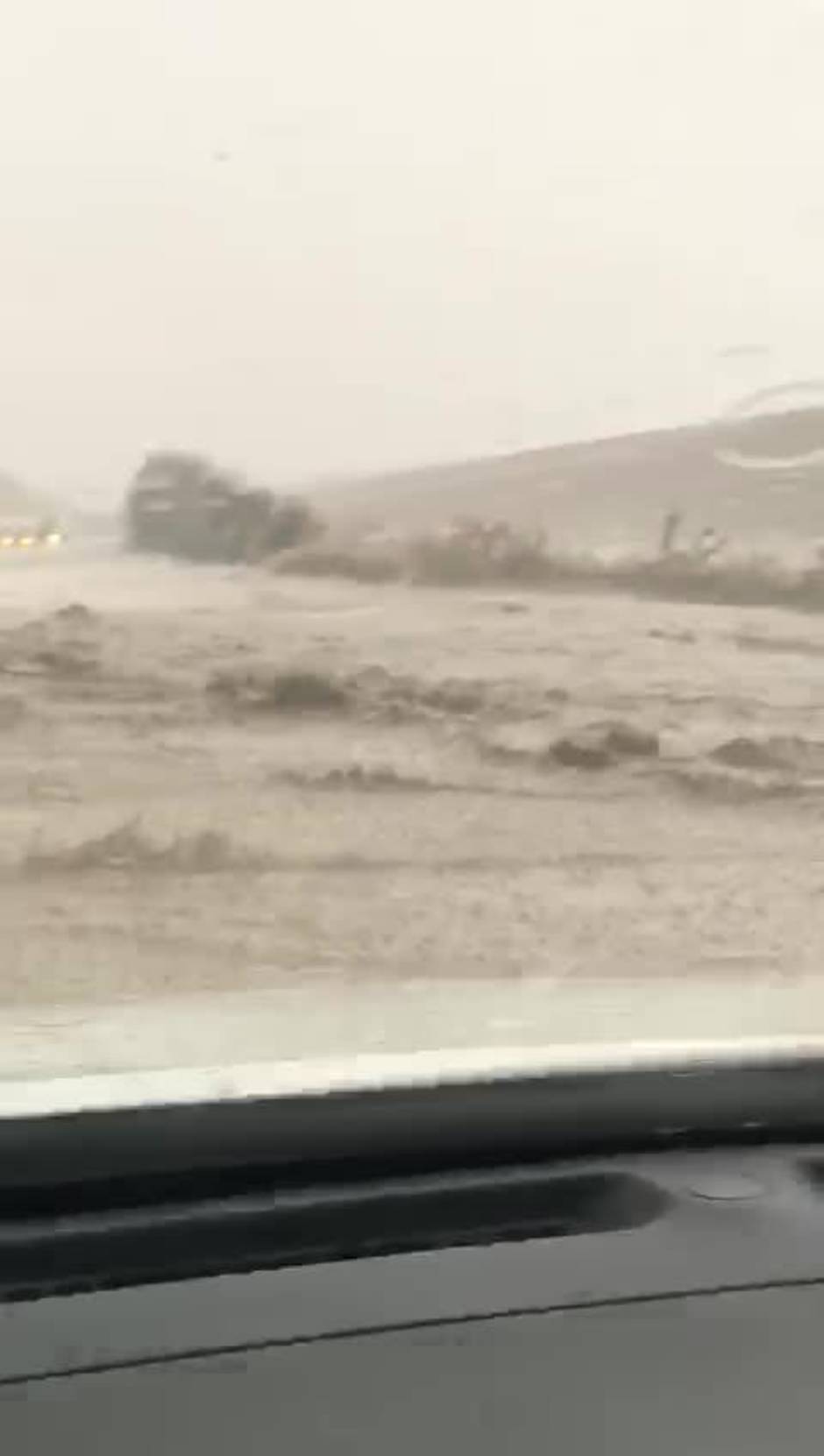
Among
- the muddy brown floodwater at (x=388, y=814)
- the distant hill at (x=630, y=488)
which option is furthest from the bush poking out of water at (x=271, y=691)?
the distant hill at (x=630, y=488)

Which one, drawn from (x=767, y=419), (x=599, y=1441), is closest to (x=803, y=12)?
(x=767, y=419)

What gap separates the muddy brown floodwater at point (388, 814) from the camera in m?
1.21

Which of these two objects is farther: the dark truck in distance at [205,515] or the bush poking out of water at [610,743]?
the bush poking out of water at [610,743]

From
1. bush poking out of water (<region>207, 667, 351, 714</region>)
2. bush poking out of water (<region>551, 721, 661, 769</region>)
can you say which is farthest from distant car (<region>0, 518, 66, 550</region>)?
bush poking out of water (<region>551, 721, 661, 769</region>)

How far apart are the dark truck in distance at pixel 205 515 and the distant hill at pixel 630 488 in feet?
0.12

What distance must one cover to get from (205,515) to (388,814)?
224 mm

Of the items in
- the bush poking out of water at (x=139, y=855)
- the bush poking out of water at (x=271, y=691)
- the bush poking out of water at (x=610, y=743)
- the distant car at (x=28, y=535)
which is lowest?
the bush poking out of water at (x=139, y=855)

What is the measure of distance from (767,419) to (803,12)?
262 mm

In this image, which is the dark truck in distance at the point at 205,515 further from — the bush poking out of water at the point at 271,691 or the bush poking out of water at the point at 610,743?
the bush poking out of water at the point at 610,743

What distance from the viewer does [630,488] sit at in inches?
52.4

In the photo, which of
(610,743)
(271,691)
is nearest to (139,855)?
(271,691)

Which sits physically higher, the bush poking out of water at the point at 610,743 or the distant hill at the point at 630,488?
the distant hill at the point at 630,488

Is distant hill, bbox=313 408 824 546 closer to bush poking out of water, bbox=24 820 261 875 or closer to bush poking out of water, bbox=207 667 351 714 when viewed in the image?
bush poking out of water, bbox=207 667 351 714

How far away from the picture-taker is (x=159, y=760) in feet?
4.07
